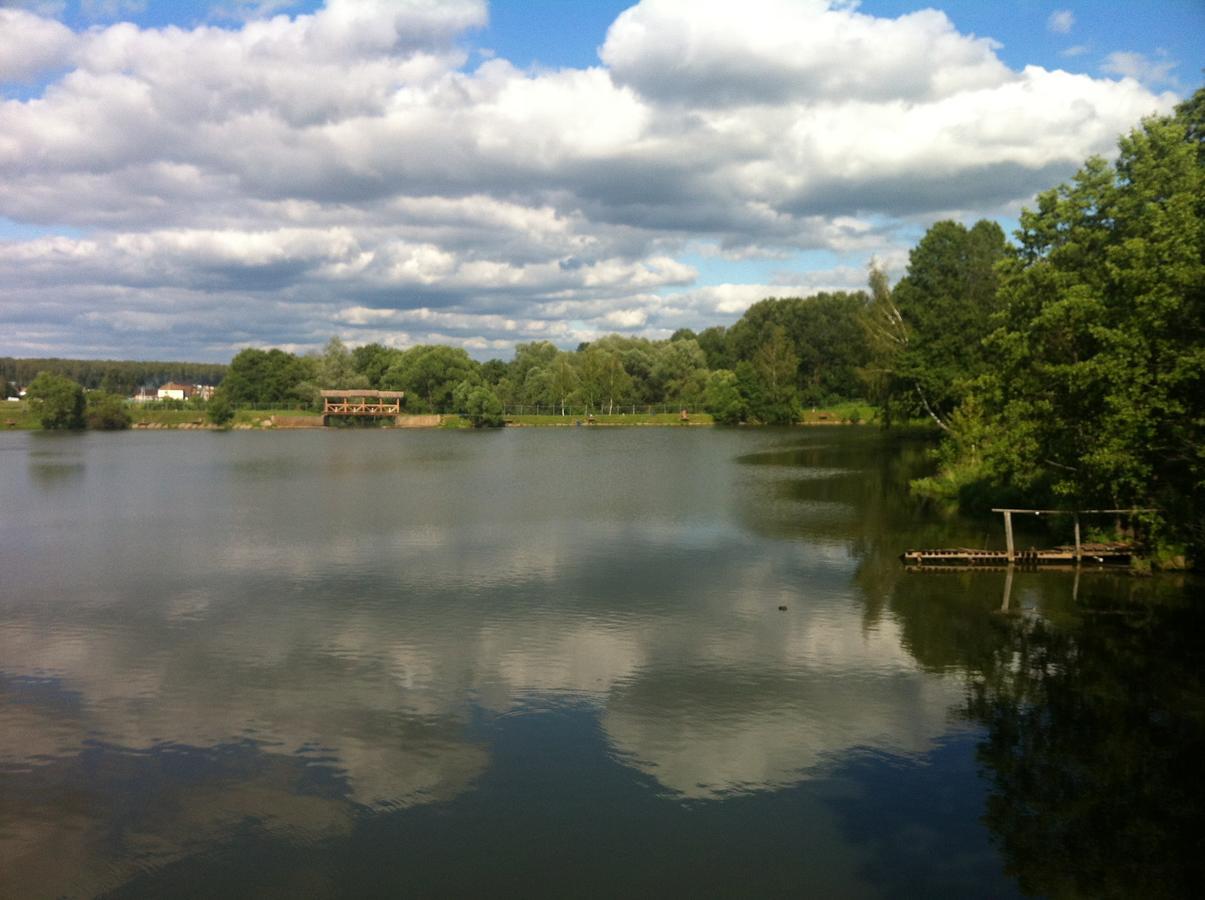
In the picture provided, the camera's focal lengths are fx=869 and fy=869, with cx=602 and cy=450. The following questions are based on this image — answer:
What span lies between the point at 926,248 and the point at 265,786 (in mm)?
88375

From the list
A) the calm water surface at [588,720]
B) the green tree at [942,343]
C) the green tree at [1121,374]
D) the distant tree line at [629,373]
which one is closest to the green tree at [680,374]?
the distant tree line at [629,373]

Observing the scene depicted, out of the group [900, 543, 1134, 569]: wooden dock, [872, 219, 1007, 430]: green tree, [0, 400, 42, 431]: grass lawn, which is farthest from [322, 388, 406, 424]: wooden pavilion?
[900, 543, 1134, 569]: wooden dock

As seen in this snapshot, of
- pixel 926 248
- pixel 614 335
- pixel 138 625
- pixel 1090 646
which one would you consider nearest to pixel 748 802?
pixel 1090 646

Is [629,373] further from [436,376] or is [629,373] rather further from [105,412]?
[105,412]

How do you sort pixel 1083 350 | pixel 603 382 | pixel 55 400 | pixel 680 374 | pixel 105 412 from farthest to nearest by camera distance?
pixel 680 374
pixel 603 382
pixel 105 412
pixel 55 400
pixel 1083 350

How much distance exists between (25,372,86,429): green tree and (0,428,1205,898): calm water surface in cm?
9063

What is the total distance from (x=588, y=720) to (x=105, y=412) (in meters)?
116

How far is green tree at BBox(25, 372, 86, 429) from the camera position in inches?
4193

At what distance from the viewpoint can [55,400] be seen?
106 metres

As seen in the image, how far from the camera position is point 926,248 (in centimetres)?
8781

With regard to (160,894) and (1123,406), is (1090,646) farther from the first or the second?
(160,894)

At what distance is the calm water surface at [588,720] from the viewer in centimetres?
993

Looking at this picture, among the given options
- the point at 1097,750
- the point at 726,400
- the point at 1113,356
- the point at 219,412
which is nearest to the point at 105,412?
the point at 219,412

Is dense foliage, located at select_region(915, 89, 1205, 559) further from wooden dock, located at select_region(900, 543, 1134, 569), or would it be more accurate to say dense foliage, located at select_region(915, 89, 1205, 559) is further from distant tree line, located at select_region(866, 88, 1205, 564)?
wooden dock, located at select_region(900, 543, 1134, 569)
